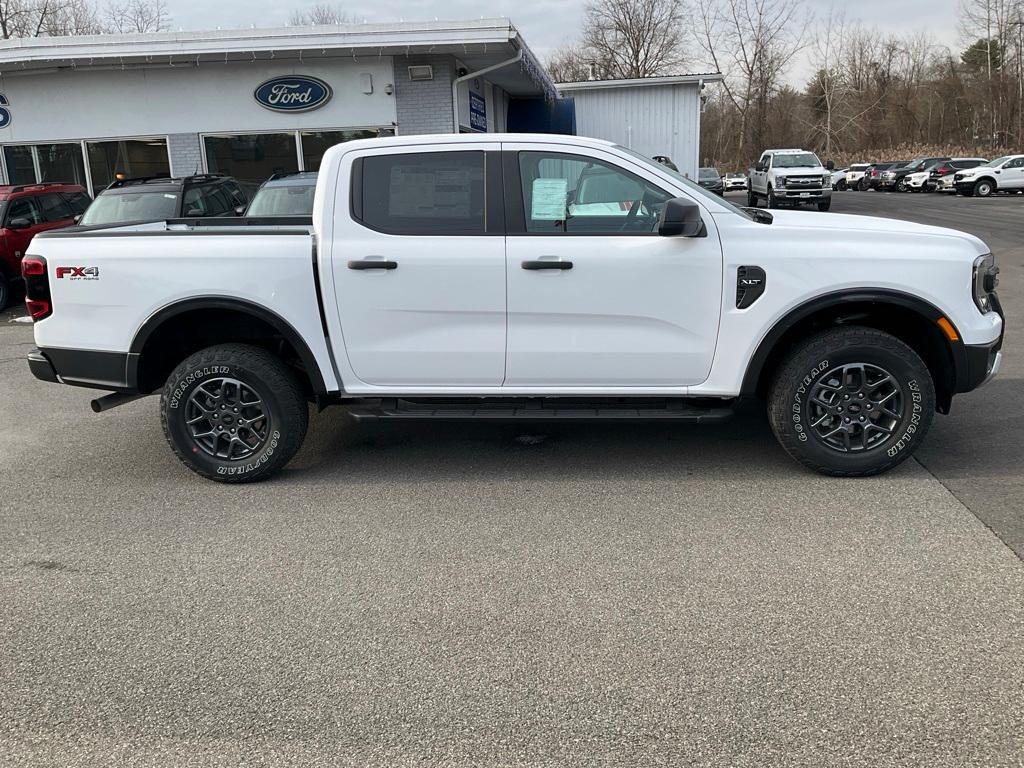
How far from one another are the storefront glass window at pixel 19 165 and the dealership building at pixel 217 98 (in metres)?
0.02

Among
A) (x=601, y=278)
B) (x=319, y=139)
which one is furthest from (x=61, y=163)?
(x=601, y=278)

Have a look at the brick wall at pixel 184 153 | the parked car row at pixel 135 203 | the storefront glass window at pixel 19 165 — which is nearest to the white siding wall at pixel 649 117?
the brick wall at pixel 184 153

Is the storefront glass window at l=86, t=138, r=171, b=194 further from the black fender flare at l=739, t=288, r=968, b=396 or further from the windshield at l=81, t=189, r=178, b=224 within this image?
the black fender flare at l=739, t=288, r=968, b=396

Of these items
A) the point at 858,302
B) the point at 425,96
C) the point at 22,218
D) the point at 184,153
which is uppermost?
the point at 425,96

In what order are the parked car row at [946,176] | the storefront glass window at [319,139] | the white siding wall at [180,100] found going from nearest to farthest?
the white siding wall at [180,100], the storefront glass window at [319,139], the parked car row at [946,176]

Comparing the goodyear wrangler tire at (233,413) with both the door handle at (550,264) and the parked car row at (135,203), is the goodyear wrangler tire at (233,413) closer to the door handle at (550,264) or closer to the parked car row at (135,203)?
the door handle at (550,264)

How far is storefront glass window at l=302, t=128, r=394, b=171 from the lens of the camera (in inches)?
654

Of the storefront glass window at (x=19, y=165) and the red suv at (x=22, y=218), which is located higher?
the storefront glass window at (x=19, y=165)

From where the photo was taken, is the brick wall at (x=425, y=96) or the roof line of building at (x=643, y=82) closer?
the brick wall at (x=425, y=96)

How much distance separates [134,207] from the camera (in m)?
11.3

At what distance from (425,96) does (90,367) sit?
1208 cm

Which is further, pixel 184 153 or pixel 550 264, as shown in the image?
pixel 184 153

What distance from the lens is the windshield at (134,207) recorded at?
11203mm

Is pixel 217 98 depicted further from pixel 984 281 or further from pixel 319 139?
pixel 984 281
